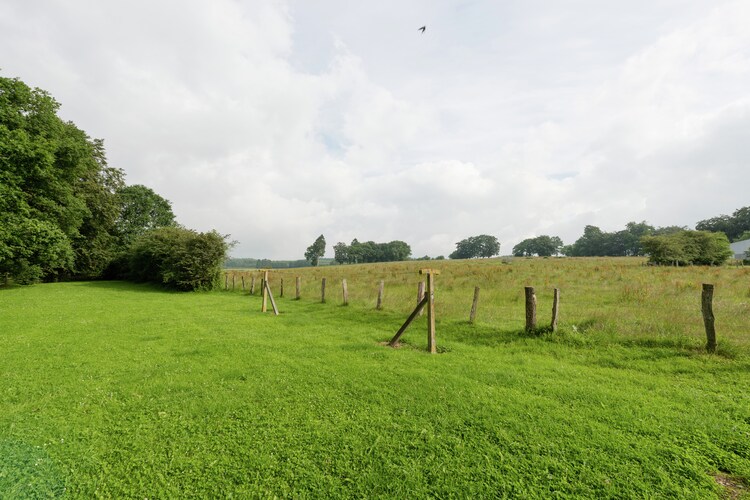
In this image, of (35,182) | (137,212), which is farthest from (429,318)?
(137,212)

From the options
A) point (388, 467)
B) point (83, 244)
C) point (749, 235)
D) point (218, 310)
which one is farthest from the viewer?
point (749, 235)

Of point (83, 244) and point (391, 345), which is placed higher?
point (83, 244)

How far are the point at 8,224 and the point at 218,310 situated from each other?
18830 mm

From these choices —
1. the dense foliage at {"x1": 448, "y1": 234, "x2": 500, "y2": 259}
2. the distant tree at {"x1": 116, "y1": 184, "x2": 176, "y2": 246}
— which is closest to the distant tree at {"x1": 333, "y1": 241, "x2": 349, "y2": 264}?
the dense foliage at {"x1": 448, "y1": 234, "x2": 500, "y2": 259}

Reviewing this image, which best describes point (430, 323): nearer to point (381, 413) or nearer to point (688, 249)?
point (381, 413)

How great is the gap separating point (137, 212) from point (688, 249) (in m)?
65.2

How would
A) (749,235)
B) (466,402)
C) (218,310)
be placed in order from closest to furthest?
1. (466,402)
2. (218,310)
3. (749,235)

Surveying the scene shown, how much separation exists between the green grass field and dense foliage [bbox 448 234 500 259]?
12087 centimetres

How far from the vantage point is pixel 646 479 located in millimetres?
3400

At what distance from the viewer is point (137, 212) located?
3775 cm

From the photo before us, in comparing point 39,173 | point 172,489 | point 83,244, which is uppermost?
point 39,173

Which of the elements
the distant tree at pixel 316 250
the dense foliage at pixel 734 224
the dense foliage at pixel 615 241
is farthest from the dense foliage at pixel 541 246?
the distant tree at pixel 316 250

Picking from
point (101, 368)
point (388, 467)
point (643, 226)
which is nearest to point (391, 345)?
point (388, 467)

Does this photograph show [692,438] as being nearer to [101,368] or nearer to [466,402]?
[466,402]
